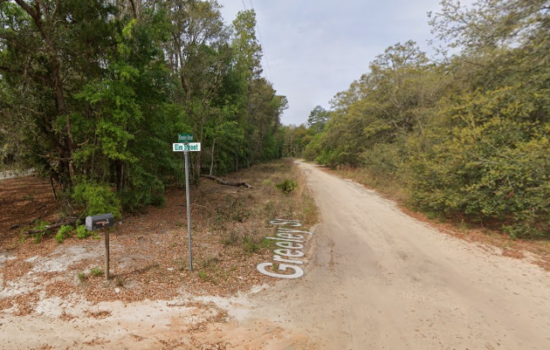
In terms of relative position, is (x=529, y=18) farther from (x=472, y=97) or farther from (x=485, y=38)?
(x=472, y=97)

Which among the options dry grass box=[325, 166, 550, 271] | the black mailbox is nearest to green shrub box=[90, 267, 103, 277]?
the black mailbox

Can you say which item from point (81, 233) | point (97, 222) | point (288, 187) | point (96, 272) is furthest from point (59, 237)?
point (288, 187)

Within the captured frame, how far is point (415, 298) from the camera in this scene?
3.67 metres

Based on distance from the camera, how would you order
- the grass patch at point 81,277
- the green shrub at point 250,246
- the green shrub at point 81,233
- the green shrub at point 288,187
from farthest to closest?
1. the green shrub at point 288,187
2. the green shrub at point 81,233
3. the green shrub at point 250,246
4. the grass patch at point 81,277

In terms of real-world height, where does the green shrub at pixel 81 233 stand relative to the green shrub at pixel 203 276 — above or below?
above

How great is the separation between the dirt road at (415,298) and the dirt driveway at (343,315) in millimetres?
15

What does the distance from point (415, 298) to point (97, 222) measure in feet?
16.2

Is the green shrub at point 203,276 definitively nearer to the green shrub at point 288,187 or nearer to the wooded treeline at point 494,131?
the wooded treeline at point 494,131

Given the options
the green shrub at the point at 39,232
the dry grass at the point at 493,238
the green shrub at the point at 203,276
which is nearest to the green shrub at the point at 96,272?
the green shrub at the point at 203,276

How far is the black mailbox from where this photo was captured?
3.47 metres

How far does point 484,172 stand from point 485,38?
432cm

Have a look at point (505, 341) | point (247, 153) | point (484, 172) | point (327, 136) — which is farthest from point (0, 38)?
point (327, 136)

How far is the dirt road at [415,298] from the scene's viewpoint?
2859 mm

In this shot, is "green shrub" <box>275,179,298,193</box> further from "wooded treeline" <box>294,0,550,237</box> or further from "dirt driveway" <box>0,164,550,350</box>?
"dirt driveway" <box>0,164,550,350</box>
